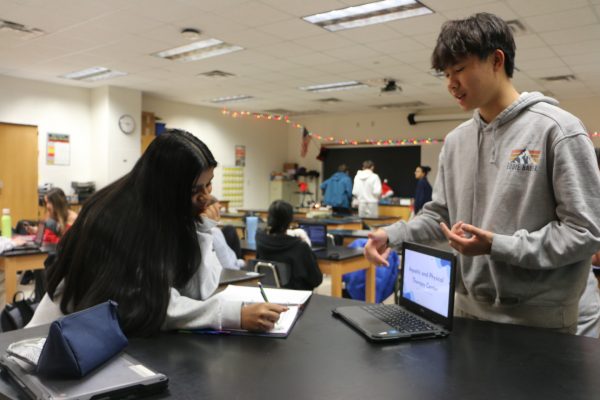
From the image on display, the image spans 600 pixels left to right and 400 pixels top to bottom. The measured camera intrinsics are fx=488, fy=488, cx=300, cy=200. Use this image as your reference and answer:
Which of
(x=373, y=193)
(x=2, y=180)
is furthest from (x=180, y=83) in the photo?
(x=373, y=193)

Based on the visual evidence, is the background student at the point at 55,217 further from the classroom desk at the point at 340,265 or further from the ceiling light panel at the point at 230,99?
the ceiling light panel at the point at 230,99

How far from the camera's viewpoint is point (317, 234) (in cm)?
408

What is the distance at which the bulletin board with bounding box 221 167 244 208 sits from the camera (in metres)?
11.2

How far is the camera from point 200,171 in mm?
1228

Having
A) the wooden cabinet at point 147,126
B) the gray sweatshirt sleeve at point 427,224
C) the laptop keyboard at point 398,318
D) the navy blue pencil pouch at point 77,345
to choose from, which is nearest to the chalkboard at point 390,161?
the wooden cabinet at point 147,126

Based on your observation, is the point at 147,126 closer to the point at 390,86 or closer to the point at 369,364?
the point at 390,86

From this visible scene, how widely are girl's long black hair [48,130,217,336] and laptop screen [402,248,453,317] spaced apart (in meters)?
0.57

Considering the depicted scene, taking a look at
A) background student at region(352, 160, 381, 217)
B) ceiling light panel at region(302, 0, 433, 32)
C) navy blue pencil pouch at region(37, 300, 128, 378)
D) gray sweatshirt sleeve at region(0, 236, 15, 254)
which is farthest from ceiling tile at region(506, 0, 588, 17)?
background student at region(352, 160, 381, 217)

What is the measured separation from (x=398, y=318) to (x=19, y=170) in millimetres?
8319

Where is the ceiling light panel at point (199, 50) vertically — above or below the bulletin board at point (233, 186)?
above

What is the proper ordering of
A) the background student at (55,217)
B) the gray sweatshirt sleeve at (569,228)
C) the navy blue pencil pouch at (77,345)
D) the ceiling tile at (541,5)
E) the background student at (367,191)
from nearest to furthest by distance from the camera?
1. the navy blue pencil pouch at (77,345)
2. the gray sweatshirt sleeve at (569,228)
3. the background student at (55,217)
4. the ceiling tile at (541,5)
5. the background student at (367,191)

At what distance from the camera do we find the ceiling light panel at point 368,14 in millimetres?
4457

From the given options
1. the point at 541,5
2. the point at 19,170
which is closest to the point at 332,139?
the point at 19,170

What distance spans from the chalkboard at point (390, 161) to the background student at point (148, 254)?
394 inches
